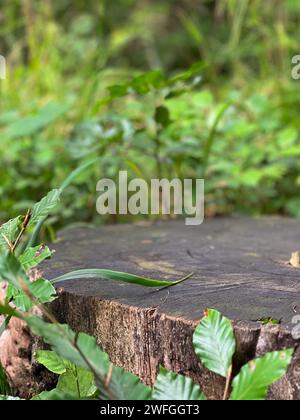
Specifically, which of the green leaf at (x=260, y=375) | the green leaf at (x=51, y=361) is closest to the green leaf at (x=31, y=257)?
the green leaf at (x=51, y=361)

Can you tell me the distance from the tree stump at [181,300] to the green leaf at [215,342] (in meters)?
0.03

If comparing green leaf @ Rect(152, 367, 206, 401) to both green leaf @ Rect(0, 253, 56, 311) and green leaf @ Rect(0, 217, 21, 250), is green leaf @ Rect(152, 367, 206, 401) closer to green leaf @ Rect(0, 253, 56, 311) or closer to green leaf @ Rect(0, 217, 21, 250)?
green leaf @ Rect(0, 253, 56, 311)

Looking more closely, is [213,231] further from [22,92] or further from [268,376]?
[22,92]

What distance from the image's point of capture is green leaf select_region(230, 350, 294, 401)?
0.83 m

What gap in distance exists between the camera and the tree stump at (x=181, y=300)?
0.95 metres

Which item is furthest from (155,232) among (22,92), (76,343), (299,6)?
(299,6)

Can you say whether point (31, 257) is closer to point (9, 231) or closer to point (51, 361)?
point (9, 231)

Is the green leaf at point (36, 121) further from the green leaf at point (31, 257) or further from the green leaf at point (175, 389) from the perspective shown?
the green leaf at point (175, 389)

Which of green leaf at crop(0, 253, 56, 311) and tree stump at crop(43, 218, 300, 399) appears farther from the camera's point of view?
tree stump at crop(43, 218, 300, 399)

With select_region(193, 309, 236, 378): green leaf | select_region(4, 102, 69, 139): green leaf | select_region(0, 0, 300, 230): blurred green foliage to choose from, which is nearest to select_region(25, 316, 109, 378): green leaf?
select_region(193, 309, 236, 378): green leaf

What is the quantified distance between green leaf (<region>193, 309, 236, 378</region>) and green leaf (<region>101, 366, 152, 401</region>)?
4.2 inches

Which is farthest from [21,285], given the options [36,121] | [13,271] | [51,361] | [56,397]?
[36,121]

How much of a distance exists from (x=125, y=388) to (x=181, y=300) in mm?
237
